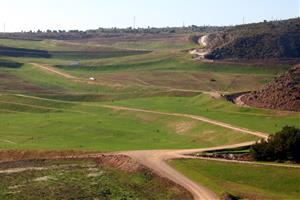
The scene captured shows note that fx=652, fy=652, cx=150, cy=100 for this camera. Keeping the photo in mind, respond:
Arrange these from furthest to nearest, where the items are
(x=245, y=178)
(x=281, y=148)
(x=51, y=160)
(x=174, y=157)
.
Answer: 1. (x=51, y=160)
2. (x=174, y=157)
3. (x=281, y=148)
4. (x=245, y=178)

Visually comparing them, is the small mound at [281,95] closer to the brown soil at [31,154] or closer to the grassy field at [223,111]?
the grassy field at [223,111]

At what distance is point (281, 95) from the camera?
9069 cm

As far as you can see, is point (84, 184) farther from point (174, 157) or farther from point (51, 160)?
point (51, 160)

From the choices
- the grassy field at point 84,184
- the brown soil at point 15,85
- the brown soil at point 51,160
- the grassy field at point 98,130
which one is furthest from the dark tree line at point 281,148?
the brown soil at point 15,85

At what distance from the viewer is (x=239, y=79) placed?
13488cm

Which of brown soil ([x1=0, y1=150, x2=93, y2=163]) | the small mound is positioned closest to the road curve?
brown soil ([x1=0, y1=150, x2=93, y2=163])

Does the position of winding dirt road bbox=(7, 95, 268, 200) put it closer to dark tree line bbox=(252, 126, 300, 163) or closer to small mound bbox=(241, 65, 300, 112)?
dark tree line bbox=(252, 126, 300, 163)

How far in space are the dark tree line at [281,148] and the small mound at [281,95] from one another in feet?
86.1

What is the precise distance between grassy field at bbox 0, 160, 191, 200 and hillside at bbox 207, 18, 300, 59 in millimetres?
105341

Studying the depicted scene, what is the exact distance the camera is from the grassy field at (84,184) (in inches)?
2003

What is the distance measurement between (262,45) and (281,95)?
76.3 metres

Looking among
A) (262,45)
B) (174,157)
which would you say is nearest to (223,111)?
(174,157)

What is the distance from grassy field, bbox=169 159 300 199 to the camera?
4894 centimetres

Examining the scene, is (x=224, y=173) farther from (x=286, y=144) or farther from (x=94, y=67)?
(x=94, y=67)
